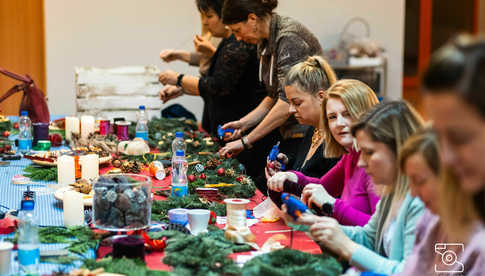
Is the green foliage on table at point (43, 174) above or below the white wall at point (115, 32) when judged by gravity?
below

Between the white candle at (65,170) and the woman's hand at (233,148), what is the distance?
897mm

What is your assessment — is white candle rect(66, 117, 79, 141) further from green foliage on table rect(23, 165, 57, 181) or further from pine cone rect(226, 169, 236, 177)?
pine cone rect(226, 169, 236, 177)

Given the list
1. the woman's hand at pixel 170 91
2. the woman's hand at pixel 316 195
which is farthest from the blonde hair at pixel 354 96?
the woman's hand at pixel 170 91

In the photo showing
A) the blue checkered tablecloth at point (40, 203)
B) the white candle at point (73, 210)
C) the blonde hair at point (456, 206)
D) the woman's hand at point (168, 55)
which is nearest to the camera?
the blonde hair at point (456, 206)

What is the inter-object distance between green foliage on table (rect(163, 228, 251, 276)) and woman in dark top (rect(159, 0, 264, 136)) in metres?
2.07

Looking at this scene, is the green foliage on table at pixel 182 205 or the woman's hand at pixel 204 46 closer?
the green foliage on table at pixel 182 205

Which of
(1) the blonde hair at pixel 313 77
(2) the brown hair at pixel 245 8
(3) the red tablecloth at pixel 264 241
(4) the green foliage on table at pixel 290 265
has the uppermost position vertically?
(2) the brown hair at pixel 245 8

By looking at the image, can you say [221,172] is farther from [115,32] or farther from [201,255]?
[115,32]

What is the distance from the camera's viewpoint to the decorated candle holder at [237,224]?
1943 mm

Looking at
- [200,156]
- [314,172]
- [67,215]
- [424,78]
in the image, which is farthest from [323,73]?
[424,78]

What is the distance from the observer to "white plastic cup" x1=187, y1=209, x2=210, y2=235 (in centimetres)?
201

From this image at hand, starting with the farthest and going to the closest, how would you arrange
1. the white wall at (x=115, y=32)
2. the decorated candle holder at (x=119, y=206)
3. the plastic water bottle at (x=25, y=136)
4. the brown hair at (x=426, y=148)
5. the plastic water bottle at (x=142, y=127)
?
the white wall at (x=115, y=32) < the plastic water bottle at (x=142, y=127) < the plastic water bottle at (x=25, y=136) < the decorated candle holder at (x=119, y=206) < the brown hair at (x=426, y=148)

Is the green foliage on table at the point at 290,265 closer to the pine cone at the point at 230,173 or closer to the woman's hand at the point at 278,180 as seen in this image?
the woman's hand at the point at 278,180

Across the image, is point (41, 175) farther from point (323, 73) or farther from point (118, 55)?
point (118, 55)
